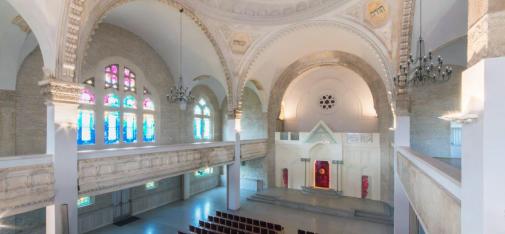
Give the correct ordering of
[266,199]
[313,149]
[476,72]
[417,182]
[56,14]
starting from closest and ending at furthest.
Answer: [476,72], [417,182], [56,14], [266,199], [313,149]

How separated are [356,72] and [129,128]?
13.0m

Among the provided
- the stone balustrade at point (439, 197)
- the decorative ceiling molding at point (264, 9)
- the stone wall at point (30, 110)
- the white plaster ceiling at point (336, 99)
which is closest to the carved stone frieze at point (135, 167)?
the stone wall at point (30, 110)

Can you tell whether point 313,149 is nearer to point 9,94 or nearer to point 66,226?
point 66,226

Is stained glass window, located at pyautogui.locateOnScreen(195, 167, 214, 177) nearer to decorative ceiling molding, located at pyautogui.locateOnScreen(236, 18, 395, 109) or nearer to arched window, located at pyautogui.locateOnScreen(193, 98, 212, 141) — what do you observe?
arched window, located at pyautogui.locateOnScreen(193, 98, 212, 141)

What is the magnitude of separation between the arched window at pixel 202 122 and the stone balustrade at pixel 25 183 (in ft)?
35.4

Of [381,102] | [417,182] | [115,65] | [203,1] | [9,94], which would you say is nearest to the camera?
[417,182]

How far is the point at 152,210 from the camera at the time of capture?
46.8 ft

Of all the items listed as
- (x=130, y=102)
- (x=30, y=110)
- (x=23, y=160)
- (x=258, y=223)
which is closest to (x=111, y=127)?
(x=130, y=102)

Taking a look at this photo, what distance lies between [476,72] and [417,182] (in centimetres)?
341

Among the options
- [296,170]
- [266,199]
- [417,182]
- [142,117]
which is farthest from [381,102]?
[142,117]

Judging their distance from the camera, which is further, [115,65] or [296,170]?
[296,170]

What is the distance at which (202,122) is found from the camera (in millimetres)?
17734

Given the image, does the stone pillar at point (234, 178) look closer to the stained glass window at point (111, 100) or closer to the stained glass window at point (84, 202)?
the stained glass window at point (111, 100)

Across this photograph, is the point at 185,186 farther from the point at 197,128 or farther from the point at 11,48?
the point at 11,48
